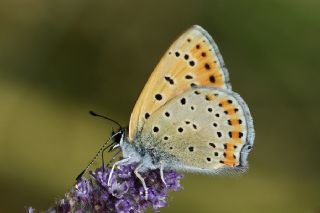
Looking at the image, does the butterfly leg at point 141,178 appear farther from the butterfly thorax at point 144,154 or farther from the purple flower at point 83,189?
the purple flower at point 83,189

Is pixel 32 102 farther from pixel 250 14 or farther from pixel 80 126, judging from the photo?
pixel 250 14

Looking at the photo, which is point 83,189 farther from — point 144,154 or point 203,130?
point 203,130

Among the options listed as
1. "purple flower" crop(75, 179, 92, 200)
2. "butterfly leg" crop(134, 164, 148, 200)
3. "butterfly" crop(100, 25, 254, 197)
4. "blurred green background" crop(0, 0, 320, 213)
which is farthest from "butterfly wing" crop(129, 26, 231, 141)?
"blurred green background" crop(0, 0, 320, 213)

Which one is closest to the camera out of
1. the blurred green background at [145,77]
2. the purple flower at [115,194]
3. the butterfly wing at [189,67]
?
the purple flower at [115,194]

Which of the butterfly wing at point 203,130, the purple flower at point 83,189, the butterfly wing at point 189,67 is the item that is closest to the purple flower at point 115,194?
the purple flower at point 83,189

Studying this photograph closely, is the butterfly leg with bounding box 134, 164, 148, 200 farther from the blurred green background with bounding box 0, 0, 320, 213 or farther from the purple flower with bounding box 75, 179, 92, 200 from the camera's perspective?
the blurred green background with bounding box 0, 0, 320, 213

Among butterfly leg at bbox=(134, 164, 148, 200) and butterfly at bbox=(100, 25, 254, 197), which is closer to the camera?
butterfly leg at bbox=(134, 164, 148, 200)
